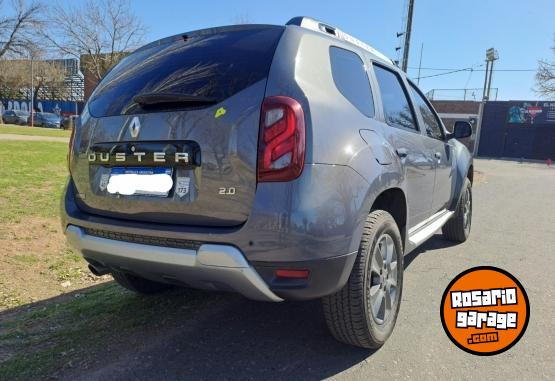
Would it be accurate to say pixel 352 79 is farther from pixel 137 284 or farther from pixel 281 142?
pixel 137 284

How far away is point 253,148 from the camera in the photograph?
82.9 inches

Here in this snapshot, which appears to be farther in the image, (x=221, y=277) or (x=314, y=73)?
(x=314, y=73)

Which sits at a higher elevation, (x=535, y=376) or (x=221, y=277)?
(x=221, y=277)

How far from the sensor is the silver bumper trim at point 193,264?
210 cm

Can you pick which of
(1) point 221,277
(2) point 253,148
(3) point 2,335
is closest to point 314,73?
(2) point 253,148

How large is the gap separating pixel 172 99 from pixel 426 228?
2.50m

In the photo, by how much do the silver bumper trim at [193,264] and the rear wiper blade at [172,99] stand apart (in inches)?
28.8

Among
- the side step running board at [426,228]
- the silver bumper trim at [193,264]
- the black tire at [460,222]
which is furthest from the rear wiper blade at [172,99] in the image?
the black tire at [460,222]

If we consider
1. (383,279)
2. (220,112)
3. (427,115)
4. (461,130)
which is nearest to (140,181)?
(220,112)

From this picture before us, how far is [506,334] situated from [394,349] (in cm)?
70

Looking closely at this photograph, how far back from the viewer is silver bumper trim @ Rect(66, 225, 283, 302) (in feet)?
6.88

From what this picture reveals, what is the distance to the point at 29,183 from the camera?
744 centimetres

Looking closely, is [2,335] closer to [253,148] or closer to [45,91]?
[253,148]

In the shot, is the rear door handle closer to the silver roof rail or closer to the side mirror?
the silver roof rail
